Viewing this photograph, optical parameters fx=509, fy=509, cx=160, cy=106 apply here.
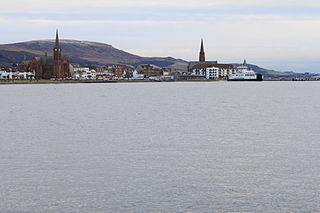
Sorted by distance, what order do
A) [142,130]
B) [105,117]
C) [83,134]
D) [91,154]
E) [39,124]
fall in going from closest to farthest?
[91,154], [83,134], [142,130], [39,124], [105,117]

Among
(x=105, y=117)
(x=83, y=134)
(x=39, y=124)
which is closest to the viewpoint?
(x=83, y=134)

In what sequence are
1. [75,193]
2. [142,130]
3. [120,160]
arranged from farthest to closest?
[142,130], [120,160], [75,193]

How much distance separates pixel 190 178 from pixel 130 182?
2555 millimetres

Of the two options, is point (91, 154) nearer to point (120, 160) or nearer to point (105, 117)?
point (120, 160)

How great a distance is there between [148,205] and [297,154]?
11874 millimetres

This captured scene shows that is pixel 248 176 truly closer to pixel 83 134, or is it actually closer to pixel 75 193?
pixel 75 193

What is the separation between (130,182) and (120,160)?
184 inches

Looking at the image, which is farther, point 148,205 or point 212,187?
point 212,187

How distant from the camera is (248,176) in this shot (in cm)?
2106

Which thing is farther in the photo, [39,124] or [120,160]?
[39,124]

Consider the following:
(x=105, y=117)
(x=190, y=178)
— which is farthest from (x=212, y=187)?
(x=105, y=117)

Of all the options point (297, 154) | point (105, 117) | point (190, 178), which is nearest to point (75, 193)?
point (190, 178)

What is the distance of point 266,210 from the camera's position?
16250 mm

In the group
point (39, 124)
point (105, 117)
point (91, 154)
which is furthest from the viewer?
point (105, 117)
